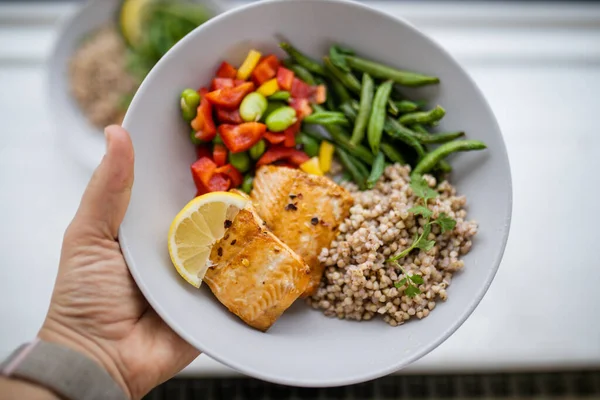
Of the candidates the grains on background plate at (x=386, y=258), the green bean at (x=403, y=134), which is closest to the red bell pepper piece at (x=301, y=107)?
the green bean at (x=403, y=134)

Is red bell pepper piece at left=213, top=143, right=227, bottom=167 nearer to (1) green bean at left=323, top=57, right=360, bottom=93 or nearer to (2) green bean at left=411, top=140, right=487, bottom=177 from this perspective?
(1) green bean at left=323, top=57, right=360, bottom=93

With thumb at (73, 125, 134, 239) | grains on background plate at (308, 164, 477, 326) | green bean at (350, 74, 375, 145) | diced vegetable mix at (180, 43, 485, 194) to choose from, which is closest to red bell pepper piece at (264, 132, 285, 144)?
diced vegetable mix at (180, 43, 485, 194)

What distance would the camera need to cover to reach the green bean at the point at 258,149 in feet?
7.42

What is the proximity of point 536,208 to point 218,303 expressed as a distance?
1.76 m

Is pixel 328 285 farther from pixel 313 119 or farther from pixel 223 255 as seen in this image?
pixel 313 119

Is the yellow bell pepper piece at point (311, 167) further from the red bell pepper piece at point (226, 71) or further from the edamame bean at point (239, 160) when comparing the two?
the red bell pepper piece at point (226, 71)

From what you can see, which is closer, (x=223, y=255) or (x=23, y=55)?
(x=223, y=255)

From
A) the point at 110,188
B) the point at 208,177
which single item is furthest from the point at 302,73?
the point at 110,188

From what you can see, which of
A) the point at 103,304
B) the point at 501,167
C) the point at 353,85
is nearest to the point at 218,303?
the point at 103,304

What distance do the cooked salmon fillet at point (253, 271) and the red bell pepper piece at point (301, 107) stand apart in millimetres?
496

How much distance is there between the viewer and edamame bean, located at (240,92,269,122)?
2207 mm

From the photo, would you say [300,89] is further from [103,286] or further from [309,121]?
[103,286]

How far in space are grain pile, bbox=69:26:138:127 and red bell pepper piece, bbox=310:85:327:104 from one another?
1084 millimetres

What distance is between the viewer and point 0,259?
2807 millimetres
